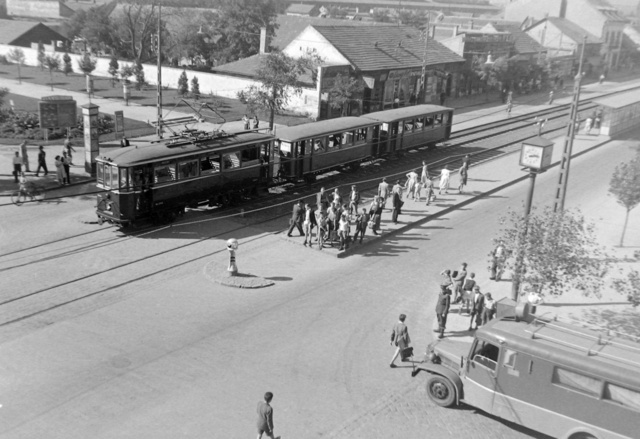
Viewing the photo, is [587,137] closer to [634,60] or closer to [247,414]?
[247,414]

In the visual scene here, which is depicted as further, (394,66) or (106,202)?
(394,66)

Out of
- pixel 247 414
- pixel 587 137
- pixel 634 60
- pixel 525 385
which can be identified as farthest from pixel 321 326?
pixel 634 60

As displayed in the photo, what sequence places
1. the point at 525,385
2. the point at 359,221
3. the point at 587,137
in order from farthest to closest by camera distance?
the point at 587,137 < the point at 359,221 < the point at 525,385

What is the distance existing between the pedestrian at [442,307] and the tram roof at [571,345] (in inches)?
115

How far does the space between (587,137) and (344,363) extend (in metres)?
37.4

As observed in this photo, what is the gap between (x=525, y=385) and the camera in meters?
12.9

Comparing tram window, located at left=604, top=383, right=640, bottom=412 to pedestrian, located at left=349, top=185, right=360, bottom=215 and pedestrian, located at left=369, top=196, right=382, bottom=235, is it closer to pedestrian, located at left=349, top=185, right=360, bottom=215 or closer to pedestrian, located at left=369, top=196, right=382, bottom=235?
pedestrian, located at left=369, top=196, right=382, bottom=235

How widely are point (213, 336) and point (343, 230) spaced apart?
23.8 ft

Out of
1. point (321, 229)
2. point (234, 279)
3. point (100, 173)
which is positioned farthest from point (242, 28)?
point (234, 279)

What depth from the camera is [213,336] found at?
1652 cm

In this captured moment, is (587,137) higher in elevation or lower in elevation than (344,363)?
higher

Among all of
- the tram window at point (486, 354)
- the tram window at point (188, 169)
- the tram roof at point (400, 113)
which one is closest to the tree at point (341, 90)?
the tram roof at point (400, 113)

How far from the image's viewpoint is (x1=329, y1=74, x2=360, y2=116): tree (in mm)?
46531

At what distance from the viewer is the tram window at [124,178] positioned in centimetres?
2274
